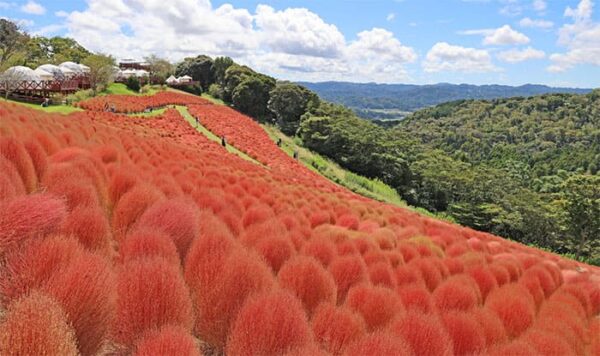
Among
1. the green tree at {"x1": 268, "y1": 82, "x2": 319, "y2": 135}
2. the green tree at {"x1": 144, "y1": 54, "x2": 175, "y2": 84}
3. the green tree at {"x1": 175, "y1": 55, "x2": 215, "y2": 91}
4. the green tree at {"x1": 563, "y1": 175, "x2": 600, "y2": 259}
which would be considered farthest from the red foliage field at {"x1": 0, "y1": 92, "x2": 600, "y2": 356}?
the green tree at {"x1": 175, "y1": 55, "x2": 215, "y2": 91}

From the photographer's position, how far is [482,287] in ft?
20.5

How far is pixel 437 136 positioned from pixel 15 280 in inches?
5483

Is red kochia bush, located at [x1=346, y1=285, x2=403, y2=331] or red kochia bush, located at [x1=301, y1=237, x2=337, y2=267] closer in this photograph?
red kochia bush, located at [x1=346, y1=285, x2=403, y2=331]

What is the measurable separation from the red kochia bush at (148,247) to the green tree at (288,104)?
53943 mm

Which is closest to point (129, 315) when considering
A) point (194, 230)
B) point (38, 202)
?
point (38, 202)

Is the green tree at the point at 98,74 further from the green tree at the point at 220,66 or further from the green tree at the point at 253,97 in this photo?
the green tree at the point at 220,66

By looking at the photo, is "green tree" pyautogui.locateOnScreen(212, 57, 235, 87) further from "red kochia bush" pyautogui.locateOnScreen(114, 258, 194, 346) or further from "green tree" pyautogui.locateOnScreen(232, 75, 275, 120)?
"red kochia bush" pyautogui.locateOnScreen(114, 258, 194, 346)

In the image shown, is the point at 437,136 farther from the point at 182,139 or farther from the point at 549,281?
the point at 549,281

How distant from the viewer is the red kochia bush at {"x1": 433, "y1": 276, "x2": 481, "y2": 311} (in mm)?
4820

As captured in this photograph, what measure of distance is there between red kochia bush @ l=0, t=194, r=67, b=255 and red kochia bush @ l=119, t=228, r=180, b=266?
0.50 metres

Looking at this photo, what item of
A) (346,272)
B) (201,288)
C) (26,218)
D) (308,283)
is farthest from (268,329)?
(346,272)

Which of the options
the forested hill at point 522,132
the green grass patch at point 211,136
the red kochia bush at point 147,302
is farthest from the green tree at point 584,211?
the red kochia bush at point 147,302

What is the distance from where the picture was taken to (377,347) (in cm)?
238

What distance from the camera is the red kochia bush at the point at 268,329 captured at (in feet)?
7.56
